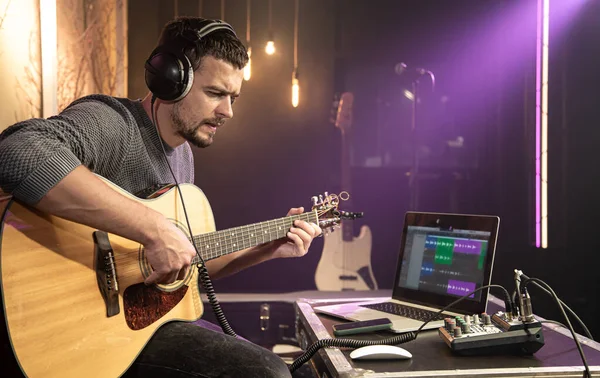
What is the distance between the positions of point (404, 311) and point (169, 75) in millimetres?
1009

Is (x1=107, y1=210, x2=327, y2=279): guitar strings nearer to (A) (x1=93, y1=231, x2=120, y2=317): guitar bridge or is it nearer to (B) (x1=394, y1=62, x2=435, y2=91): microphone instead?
(A) (x1=93, y1=231, x2=120, y2=317): guitar bridge

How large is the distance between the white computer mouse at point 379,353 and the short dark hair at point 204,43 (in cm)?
98

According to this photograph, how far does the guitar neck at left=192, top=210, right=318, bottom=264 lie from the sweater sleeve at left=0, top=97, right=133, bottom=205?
347 millimetres

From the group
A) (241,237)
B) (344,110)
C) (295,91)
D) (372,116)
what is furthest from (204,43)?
(372,116)

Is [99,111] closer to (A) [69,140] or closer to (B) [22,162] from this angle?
(A) [69,140]

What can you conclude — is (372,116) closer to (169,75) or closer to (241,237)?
(241,237)

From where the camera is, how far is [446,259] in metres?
1.66

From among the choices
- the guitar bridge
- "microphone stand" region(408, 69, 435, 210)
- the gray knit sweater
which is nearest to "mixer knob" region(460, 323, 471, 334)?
the guitar bridge

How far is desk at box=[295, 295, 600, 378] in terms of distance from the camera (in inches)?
40.6

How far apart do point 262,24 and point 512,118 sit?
216 centimetres

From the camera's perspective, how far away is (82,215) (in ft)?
3.95

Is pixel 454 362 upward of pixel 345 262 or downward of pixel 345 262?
upward

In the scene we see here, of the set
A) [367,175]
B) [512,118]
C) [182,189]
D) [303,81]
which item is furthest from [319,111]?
[182,189]

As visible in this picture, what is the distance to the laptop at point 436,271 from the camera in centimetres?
151
